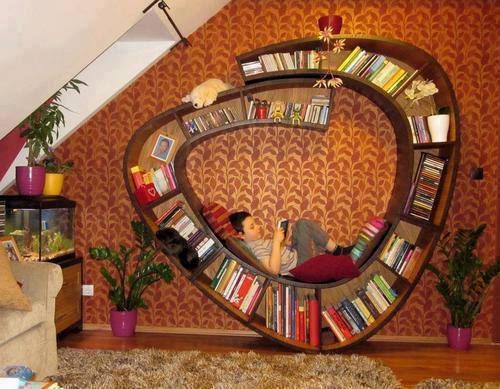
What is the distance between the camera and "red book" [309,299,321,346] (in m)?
3.60

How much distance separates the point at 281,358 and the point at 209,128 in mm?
1703

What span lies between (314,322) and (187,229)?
112 cm

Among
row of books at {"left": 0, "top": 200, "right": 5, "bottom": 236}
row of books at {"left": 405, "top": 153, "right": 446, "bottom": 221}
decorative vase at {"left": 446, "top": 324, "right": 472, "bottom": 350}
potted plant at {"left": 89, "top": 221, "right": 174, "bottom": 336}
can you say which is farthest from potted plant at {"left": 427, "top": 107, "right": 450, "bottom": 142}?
row of books at {"left": 0, "top": 200, "right": 5, "bottom": 236}

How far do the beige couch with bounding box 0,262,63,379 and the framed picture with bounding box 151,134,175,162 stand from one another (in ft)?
4.75

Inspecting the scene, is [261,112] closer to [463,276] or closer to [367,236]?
[367,236]

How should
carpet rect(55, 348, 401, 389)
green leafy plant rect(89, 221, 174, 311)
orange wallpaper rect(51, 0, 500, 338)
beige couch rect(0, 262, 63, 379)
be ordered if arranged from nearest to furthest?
1. beige couch rect(0, 262, 63, 379)
2. carpet rect(55, 348, 401, 389)
3. green leafy plant rect(89, 221, 174, 311)
4. orange wallpaper rect(51, 0, 500, 338)

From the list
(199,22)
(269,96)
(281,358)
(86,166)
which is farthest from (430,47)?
(86,166)

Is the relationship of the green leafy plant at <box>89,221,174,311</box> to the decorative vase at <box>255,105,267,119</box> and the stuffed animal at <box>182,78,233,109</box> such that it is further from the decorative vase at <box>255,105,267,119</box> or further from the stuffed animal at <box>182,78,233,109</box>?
the decorative vase at <box>255,105,267,119</box>

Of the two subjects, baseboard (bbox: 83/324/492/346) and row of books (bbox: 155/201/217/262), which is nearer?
row of books (bbox: 155/201/217/262)

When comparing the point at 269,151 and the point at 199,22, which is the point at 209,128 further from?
the point at 199,22

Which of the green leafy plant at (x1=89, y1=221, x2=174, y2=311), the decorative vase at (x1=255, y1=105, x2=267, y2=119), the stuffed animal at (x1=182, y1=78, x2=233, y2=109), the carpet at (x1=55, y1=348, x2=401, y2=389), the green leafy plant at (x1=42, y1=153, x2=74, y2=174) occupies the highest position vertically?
the stuffed animal at (x1=182, y1=78, x2=233, y2=109)

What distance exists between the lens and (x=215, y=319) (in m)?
4.20

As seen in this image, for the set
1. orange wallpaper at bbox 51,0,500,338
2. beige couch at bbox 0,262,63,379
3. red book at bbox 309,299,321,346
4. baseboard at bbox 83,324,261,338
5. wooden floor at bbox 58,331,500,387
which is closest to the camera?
beige couch at bbox 0,262,63,379

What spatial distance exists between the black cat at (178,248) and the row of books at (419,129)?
5.84 feet
